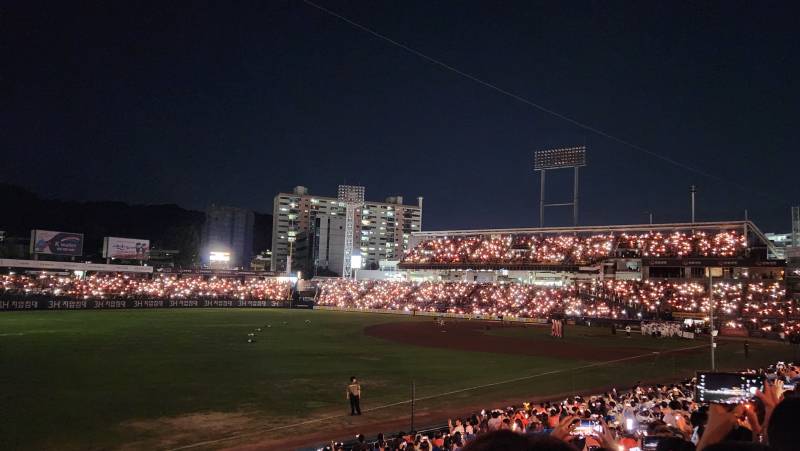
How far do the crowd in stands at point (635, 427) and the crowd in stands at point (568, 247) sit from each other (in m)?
51.1

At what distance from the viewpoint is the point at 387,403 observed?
18.7m

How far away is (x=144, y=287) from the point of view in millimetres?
72375

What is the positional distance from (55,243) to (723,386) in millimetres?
79978

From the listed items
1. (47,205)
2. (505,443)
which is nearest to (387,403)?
(505,443)

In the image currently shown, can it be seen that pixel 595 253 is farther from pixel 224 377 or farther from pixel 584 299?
pixel 224 377

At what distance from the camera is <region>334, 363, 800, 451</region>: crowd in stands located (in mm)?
1902

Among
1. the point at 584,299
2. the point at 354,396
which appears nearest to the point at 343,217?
the point at 584,299

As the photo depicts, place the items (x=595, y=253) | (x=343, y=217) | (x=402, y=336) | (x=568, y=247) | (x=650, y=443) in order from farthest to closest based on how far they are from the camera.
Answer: (x=343, y=217) < (x=568, y=247) < (x=595, y=253) < (x=402, y=336) < (x=650, y=443)

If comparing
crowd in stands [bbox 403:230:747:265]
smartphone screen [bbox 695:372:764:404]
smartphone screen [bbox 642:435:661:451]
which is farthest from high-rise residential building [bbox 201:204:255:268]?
smartphone screen [bbox 642:435:661:451]

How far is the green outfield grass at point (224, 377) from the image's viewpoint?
607 inches

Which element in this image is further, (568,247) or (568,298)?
(568,247)

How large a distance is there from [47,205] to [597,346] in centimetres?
20764

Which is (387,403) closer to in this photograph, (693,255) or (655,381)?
(655,381)

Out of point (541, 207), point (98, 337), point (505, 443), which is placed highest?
point (541, 207)
